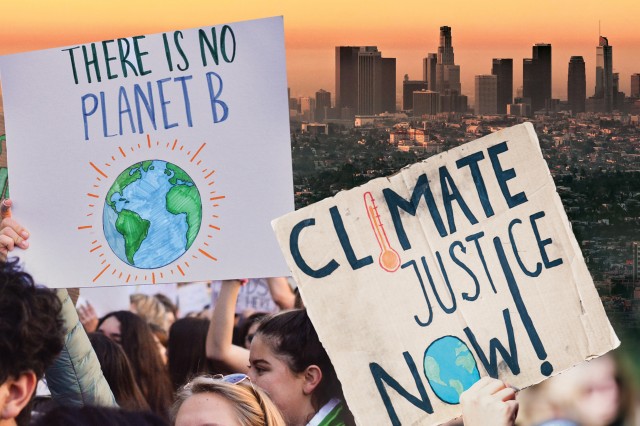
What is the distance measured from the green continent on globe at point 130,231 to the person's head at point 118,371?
1205 mm

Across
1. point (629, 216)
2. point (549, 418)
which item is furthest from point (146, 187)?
point (629, 216)

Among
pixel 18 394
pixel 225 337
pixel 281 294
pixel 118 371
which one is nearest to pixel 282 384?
pixel 118 371

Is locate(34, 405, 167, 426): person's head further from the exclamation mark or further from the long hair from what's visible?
the long hair

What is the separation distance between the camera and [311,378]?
4.25m

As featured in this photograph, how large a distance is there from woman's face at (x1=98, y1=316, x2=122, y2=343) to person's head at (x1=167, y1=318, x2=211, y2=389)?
12.1 inches

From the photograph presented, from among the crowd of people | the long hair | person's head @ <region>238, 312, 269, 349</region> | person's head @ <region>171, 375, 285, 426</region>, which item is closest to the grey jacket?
the crowd of people

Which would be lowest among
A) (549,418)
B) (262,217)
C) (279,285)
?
(549,418)

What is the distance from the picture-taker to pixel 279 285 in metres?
6.79

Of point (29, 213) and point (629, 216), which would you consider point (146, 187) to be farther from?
point (629, 216)

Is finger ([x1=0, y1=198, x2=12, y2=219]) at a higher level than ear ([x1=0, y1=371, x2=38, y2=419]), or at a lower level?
higher

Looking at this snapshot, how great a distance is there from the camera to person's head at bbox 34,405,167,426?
7.41 feet

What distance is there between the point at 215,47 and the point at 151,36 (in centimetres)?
23

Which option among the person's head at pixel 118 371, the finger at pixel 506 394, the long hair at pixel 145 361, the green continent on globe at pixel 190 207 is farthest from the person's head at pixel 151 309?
the finger at pixel 506 394

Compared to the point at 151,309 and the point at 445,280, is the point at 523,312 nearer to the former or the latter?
the point at 445,280
